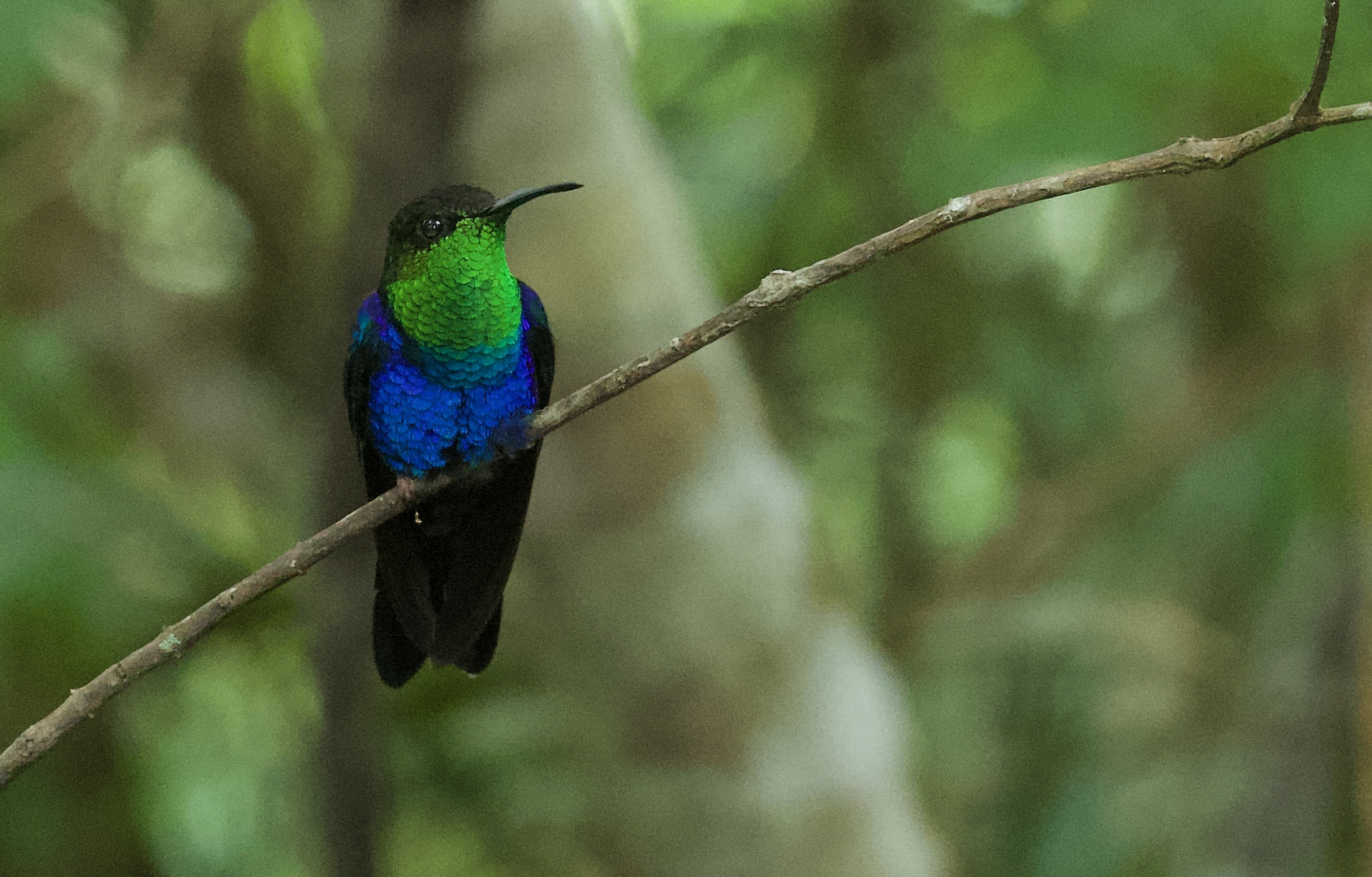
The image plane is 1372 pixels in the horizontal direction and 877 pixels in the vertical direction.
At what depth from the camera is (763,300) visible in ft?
2.55

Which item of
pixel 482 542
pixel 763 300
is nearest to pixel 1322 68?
pixel 763 300

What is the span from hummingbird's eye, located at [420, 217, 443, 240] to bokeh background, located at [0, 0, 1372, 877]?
0.43m

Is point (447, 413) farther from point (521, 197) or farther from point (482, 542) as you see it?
point (521, 197)

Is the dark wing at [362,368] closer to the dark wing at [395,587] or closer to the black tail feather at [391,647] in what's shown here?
the dark wing at [395,587]

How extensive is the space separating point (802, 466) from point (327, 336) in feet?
2.22

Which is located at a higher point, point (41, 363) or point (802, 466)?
point (41, 363)

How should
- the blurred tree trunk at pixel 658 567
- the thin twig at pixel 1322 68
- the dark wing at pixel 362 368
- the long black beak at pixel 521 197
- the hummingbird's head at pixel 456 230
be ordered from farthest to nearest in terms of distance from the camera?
the blurred tree trunk at pixel 658 567 < the dark wing at pixel 362 368 < the hummingbird's head at pixel 456 230 < the long black beak at pixel 521 197 < the thin twig at pixel 1322 68

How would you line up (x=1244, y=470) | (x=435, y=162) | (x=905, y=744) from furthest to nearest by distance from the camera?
(x=1244, y=470)
(x=905, y=744)
(x=435, y=162)

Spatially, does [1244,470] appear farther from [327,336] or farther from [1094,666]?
[327,336]

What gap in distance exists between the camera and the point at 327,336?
162cm

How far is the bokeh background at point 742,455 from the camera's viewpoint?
1.52 m

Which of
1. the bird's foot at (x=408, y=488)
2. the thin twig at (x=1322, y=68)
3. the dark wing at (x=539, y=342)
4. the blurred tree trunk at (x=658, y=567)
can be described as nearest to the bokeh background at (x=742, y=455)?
the blurred tree trunk at (x=658, y=567)

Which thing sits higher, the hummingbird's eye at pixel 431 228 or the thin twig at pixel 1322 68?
the hummingbird's eye at pixel 431 228

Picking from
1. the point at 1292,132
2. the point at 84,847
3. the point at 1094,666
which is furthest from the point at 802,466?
the point at 84,847
